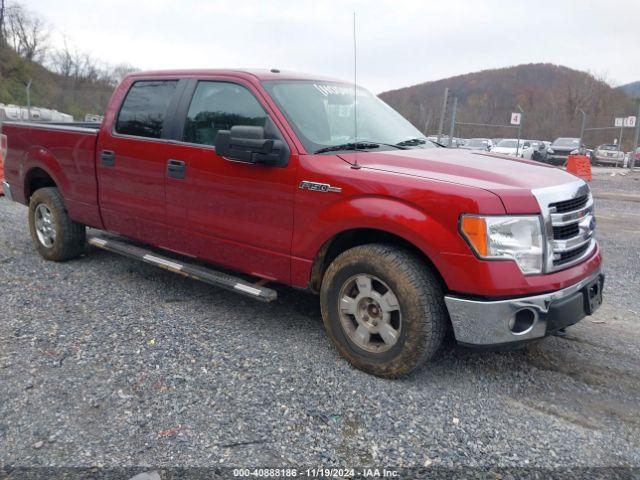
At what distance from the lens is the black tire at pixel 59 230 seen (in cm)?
552

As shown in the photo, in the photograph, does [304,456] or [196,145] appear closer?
[304,456]

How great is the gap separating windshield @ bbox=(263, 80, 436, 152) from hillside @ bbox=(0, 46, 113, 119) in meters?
35.4

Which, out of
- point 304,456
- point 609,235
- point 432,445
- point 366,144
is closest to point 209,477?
point 304,456

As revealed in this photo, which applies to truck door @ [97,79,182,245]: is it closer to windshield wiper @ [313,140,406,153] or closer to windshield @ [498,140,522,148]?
windshield wiper @ [313,140,406,153]

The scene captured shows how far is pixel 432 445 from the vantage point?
278 centimetres

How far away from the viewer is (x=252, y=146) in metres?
3.61

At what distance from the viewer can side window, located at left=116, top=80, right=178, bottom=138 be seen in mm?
4582

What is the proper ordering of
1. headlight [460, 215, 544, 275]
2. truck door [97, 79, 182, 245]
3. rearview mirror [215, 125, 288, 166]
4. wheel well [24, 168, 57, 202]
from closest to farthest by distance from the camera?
headlight [460, 215, 544, 275] < rearview mirror [215, 125, 288, 166] < truck door [97, 79, 182, 245] < wheel well [24, 168, 57, 202]

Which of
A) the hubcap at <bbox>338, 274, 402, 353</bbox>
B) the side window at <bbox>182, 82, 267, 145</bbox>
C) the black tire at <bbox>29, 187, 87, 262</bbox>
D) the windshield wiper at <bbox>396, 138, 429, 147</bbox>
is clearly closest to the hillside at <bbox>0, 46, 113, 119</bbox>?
the black tire at <bbox>29, 187, 87, 262</bbox>

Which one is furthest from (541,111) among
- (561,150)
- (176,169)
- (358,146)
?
(176,169)

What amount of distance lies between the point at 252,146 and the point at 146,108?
1.62 metres

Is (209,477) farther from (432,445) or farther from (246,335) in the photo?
(246,335)

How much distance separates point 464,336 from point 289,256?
1.28 m

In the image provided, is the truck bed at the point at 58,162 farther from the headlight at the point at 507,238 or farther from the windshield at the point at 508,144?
the windshield at the point at 508,144
